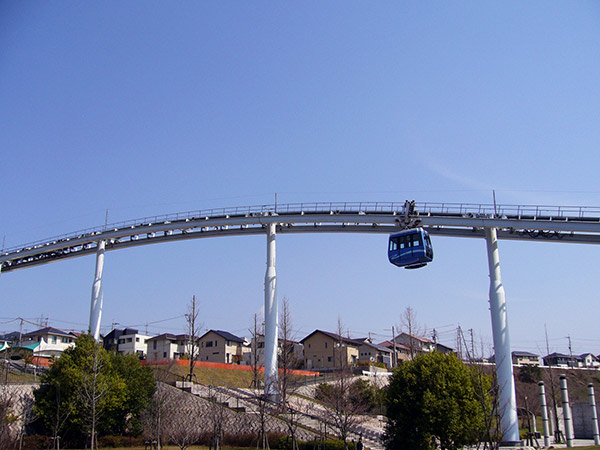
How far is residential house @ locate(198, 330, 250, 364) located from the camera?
75.6 meters

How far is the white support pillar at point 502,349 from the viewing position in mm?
36250

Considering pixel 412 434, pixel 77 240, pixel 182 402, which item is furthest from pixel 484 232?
pixel 77 240

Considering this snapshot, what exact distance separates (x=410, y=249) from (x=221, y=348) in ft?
149

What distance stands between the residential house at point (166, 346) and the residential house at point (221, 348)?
1524 mm

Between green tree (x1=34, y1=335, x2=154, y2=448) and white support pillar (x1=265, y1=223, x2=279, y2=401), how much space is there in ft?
30.9

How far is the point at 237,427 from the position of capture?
37.9 m

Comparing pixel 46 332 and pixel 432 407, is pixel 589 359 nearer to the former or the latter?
pixel 432 407

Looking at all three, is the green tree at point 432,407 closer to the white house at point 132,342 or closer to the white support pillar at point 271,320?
the white support pillar at point 271,320

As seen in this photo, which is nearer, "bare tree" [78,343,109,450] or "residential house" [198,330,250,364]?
"bare tree" [78,343,109,450]

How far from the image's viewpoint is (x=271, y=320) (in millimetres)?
44469

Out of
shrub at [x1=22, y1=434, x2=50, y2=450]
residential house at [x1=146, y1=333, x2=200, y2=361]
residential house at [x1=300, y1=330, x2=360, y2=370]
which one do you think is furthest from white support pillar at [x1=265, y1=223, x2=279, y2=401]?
residential house at [x1=146, y1=333, x2=200, y2=361]

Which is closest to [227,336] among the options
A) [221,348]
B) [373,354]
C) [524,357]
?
[221,348]

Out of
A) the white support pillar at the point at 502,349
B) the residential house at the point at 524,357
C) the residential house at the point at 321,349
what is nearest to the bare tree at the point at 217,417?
the white support pillar at the point at 502,349

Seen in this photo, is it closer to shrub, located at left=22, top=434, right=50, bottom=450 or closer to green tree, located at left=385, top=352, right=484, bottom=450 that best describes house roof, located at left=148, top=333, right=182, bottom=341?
shrub, located at left=22, top=434, right=50, bottom=450
